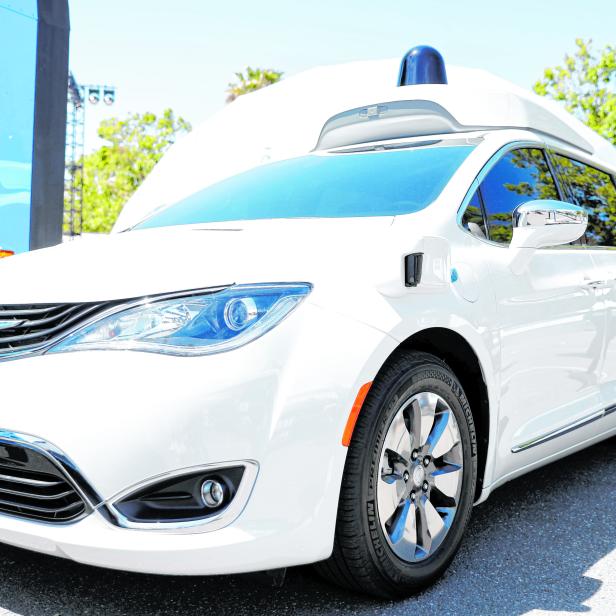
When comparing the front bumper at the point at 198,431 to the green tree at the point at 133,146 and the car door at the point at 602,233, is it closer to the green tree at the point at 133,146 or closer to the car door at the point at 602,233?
the car door at the point at 602,233

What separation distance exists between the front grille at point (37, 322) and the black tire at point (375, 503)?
2.59 feet

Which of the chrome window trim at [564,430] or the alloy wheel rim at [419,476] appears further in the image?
the chrome window trim at [564,430]

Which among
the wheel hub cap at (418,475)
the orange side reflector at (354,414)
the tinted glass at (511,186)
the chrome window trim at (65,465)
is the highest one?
the tinted glass at (511,186)

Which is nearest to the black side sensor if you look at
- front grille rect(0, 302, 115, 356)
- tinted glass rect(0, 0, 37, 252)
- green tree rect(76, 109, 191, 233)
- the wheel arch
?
the wheel arch

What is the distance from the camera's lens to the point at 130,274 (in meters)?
2.25

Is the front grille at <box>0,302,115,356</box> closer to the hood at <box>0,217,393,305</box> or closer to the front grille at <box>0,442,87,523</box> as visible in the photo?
the hood at <box>0,217,393,305</box>

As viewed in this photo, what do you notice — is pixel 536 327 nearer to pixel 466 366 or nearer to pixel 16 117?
pixel 466 366

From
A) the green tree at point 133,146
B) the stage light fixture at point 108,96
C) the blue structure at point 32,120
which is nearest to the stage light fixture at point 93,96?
the stage light fixture at point 108,96

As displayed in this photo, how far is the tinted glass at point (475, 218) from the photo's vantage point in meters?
2.96

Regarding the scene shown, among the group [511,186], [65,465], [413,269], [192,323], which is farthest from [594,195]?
[65,465]

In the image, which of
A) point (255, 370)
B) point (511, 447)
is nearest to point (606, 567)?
point (511, 447)

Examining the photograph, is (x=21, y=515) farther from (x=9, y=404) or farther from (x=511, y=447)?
(x=511, y=447)

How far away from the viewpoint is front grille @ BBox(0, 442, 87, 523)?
6.92 ft

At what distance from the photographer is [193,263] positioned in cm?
228
